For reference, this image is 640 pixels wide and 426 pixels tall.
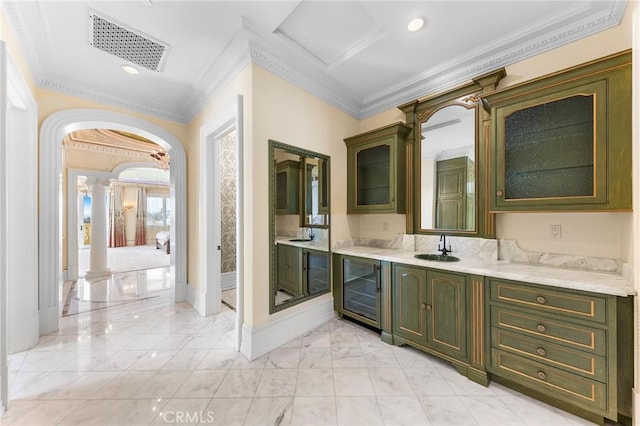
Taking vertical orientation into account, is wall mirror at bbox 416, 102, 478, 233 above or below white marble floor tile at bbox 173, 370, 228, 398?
above

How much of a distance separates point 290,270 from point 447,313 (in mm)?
1526

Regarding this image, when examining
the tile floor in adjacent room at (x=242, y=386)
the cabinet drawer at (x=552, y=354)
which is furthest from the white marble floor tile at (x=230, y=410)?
the cabinet drawer at (x=552, y=354)

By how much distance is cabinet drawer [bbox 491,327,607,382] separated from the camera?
1.41m

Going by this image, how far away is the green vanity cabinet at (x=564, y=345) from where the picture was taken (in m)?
1.36

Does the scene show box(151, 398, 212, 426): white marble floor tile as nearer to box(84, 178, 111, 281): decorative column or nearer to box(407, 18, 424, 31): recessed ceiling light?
box(407, 18, 424, 31): recessed ceiling light

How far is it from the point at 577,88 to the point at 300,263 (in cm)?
272

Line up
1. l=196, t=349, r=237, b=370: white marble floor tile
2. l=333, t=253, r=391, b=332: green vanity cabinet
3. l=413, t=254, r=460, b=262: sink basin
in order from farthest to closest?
l=333, t=253, r=391, b=332: green vanity cabinet
l=413, t=254, r=460, b=262: sink basin
l=196, t=349, r=237, b=370: white marble floor tile

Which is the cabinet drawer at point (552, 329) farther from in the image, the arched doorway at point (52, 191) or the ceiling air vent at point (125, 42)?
the arched doorway at point (52, 191)

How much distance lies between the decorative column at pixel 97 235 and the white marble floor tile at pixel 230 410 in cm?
511

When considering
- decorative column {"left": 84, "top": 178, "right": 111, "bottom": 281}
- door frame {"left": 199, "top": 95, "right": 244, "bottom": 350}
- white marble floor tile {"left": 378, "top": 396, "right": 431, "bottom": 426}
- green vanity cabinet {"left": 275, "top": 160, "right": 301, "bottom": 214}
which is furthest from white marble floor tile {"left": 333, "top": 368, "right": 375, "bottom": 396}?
decorative column {"left": 84, "top": 178, "right": 111, "bottom": 281}

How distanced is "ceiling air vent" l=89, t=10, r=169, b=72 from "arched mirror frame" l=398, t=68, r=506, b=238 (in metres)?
2.59

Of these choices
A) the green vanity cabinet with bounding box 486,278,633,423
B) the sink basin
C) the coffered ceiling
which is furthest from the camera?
the sink basin

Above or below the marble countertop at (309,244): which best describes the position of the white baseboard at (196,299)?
below


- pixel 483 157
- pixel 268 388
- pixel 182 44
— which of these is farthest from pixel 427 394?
pixel 182 44
